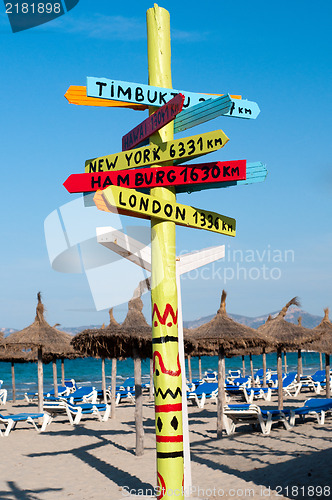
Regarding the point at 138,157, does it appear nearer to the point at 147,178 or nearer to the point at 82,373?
the point at 147,178

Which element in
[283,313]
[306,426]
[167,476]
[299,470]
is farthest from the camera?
[283,313]

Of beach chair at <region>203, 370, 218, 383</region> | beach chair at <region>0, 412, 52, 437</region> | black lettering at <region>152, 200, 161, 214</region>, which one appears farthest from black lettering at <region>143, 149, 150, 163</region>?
beach chair at <region>203, 370, 218, 383</region>

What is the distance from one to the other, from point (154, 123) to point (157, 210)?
0.66 metres

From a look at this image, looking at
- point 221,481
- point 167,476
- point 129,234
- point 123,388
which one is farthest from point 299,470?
point 123,388

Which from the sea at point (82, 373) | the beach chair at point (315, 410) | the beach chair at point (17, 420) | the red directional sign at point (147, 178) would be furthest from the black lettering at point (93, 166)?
the sea at point (82, 373)

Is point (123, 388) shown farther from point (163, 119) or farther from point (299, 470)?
point (163, 119)

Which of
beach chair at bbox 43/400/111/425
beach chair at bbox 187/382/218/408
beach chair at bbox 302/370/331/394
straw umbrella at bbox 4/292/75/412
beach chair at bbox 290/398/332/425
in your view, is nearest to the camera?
beach chair at bbox 290/398/332/425

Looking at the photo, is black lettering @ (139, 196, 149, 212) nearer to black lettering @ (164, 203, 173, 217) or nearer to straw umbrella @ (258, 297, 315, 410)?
black lettering @ (164, 203, 173, 217)

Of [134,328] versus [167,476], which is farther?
[134,328]

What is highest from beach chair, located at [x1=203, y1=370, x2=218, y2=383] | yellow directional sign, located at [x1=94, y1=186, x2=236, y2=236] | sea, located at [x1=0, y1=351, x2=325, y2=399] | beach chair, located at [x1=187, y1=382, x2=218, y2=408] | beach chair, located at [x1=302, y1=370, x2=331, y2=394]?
yellow directional sign, located at [x1=94, y1=186, x2=236, y2=236]

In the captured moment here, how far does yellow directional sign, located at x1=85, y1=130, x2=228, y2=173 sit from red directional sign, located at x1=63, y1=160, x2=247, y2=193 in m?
0.09

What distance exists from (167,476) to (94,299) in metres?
1.36

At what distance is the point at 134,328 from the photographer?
34.2 feet

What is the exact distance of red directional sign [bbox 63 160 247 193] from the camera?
162 inches
